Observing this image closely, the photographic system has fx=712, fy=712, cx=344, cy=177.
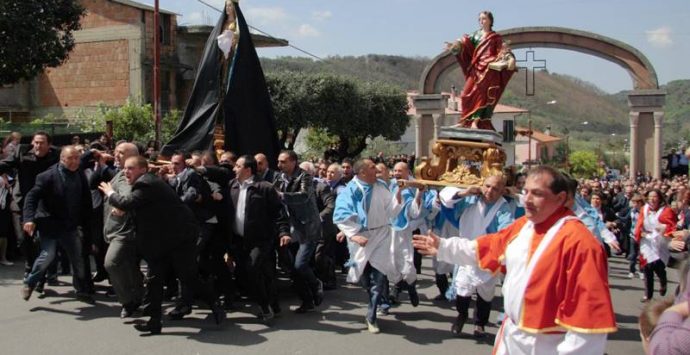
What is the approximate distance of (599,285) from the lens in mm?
3510

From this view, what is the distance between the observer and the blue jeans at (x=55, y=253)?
7.61 meters

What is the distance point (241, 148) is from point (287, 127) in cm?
2723

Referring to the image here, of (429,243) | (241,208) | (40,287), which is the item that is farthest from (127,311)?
(429,243)

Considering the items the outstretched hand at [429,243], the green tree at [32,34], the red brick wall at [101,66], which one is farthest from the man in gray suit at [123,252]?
the red brick wall at [101,66]

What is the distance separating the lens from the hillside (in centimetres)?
11856

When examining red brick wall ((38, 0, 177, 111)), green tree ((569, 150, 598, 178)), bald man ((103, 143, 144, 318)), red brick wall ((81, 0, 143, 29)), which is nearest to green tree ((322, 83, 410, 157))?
red brick wall ((38, 0, 177, 111))

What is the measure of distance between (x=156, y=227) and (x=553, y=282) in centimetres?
423

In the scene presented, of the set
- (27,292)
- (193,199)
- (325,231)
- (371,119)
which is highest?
(371,119)

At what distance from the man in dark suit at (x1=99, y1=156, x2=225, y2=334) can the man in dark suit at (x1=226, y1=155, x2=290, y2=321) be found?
71 cm

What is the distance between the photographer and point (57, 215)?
25.6 ft

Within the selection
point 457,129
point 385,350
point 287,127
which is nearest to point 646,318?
point 385,350

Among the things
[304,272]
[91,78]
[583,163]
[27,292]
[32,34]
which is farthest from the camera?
[583,163]

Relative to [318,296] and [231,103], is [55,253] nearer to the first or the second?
[231,103]

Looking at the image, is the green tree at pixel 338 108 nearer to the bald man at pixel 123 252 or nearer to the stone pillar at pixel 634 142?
the stone pillar at pixel 634 142
